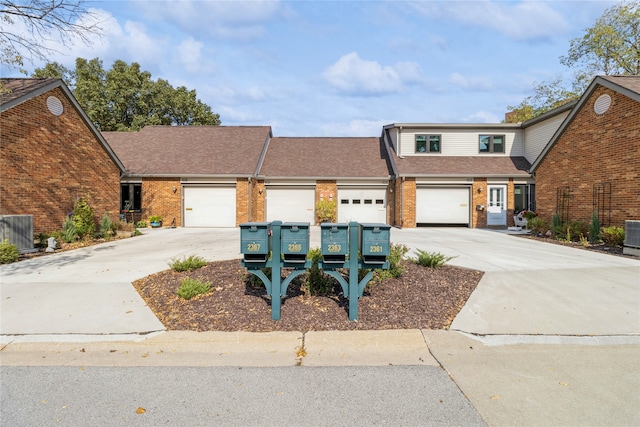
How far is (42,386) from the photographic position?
10.9 ft

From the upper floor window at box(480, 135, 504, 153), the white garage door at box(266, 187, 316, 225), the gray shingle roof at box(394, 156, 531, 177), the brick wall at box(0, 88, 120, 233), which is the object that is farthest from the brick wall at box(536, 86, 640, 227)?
the brick wall at box(0, 88, 120, 233)

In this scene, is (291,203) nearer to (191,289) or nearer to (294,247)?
(191,289)

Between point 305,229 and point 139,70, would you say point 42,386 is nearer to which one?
point 305,229

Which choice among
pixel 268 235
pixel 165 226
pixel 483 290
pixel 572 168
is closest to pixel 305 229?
pixel 268 235

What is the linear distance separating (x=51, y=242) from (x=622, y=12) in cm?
3856

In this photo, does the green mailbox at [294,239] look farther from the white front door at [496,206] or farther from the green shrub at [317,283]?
the white front door at [496,206]

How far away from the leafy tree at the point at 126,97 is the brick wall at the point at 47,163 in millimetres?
19844

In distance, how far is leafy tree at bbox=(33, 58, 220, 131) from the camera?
30859 mm

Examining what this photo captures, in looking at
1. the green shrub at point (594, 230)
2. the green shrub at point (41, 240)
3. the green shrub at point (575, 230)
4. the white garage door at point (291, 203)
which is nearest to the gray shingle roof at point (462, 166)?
the white garage door at point (291, 203)

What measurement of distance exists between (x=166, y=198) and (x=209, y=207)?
2.48 metres

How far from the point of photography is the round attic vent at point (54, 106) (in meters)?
12.3

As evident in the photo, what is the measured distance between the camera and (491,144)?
20.9 meters

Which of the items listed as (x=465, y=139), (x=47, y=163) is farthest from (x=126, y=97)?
(x=465, y=139)

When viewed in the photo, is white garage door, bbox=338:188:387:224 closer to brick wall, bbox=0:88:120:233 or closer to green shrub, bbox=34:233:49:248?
brick wall, bbox=0:88:120:233
